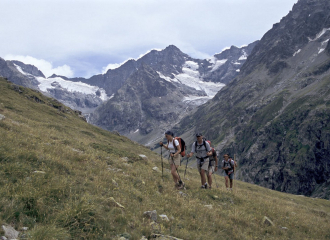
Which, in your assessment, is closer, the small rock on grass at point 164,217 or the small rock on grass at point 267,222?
the small rock on grass at point 164,217

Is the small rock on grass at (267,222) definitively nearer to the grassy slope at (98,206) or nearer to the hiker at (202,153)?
the grassy slope at (98,206)

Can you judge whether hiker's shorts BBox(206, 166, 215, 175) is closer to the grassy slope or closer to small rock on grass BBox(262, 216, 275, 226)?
the grassy slope

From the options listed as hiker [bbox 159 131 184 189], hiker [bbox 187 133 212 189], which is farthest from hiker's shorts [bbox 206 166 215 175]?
hiker [bbox 159 131 184 189]

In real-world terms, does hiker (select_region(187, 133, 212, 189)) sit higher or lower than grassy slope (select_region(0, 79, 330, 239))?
higher

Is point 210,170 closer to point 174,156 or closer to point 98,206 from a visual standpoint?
point 174,156

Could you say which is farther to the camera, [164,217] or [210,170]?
[210,170]

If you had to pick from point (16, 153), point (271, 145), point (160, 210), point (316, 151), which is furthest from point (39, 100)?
point (271, 145)

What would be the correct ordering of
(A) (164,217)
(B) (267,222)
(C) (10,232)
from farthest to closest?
1. (B) (267,222)
2. (A) (164,217)
3. (C) (10,232)

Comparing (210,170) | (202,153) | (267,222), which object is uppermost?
(202,153)

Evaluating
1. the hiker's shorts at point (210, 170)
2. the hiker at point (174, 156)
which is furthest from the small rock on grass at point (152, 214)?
the hiker's shorts at point (210, 170)

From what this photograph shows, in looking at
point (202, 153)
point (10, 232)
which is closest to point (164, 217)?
point (10, 232)

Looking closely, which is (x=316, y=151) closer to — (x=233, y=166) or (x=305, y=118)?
(x=305, y=118)

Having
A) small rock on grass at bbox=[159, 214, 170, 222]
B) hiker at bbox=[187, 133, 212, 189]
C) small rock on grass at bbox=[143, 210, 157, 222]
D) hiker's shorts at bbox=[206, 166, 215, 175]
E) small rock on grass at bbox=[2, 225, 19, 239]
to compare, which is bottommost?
small rock on grass at bbox=[159, 214, 170, 222]

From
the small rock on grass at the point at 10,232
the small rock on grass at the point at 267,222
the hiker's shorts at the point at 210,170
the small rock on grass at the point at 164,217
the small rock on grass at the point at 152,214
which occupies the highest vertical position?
the hiker's shorts at the point at 210,170
